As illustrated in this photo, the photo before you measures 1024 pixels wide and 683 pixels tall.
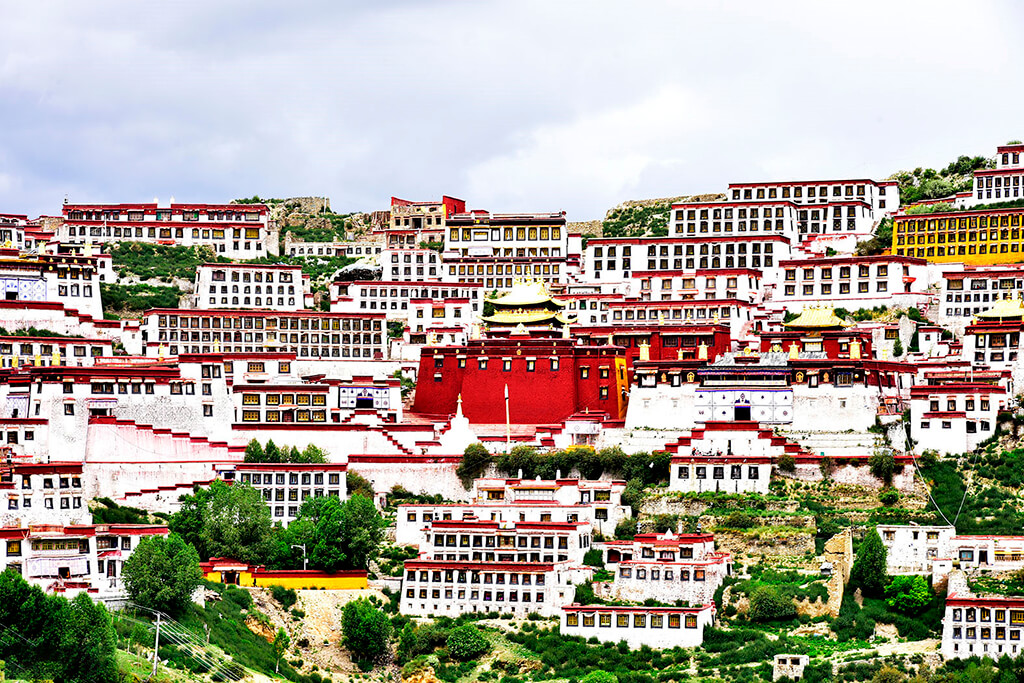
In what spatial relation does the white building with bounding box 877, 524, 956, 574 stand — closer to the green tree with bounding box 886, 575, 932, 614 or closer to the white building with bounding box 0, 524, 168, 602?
the green tree with bounding box 886, 575, 932, 614

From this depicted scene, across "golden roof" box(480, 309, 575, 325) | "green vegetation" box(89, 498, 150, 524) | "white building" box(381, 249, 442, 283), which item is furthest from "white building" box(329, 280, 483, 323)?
"green vegetation" box(89, 498, 150, 524)

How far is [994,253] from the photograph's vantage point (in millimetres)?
120250

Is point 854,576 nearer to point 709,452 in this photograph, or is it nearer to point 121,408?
point 709,452

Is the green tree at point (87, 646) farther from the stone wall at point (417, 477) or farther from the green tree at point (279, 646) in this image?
the stone wall at point (417, 477)

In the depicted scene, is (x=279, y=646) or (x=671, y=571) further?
(x=671, y=571)

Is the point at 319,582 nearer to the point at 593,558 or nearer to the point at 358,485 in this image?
the point at 358,485

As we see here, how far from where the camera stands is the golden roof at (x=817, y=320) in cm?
10512

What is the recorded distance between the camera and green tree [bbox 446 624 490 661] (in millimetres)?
82375

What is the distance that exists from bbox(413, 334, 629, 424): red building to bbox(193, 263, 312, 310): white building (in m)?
17.8

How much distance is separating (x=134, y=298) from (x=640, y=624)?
1810 inches

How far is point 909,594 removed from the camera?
83750 mm

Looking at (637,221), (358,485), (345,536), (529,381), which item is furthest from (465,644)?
(637,221)

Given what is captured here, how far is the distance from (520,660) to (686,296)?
38.6 m

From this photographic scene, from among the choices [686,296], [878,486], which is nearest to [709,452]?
[878,486]
